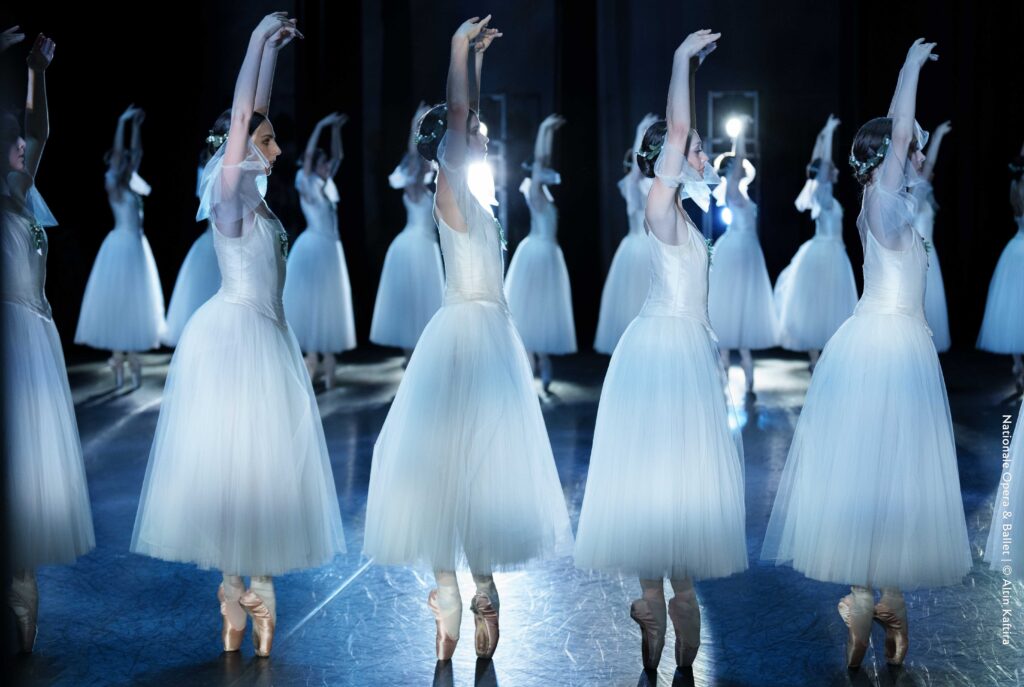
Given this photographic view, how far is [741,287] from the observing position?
293 inches

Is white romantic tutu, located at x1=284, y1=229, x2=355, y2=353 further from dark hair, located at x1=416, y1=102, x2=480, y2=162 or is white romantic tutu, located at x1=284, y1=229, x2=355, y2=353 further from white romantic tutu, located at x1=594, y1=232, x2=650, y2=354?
dark hair, located at x1=416, y1=102, x2=480, y2=162

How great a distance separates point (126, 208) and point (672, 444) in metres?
5.60

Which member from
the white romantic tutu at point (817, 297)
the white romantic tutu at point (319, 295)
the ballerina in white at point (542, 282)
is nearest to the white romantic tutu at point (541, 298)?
the ballerina in white at point (542, 282)

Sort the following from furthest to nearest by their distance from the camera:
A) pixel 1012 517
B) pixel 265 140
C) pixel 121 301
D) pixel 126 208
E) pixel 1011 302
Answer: pixel 126 208 → pixel 121 301 → pixel 1011 302 → pixel 265 140 → pixel 1012 517

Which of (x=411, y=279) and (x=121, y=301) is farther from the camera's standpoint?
(x=411, y=279)

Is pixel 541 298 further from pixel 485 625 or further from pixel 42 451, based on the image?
pixel 42 451

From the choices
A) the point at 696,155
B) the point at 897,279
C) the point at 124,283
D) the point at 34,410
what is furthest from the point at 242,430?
the point at 124,283

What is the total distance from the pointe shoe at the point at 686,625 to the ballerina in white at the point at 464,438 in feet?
1.08

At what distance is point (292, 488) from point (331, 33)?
7.55 metres

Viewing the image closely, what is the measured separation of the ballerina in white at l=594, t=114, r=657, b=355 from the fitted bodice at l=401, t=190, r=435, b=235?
128cm

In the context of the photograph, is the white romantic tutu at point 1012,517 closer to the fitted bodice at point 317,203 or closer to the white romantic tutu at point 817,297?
the white romantic tutu at point 817,297

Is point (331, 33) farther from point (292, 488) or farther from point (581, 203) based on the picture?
point (292, 488)

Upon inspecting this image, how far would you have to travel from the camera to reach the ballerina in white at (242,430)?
3.00m

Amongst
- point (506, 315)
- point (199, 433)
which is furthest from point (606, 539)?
point (199, 433)
